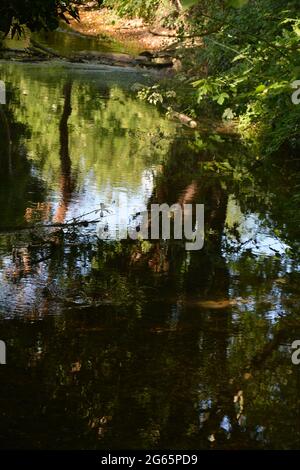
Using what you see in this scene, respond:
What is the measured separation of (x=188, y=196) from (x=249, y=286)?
3532 mm

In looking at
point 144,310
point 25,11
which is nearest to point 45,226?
point 25,11

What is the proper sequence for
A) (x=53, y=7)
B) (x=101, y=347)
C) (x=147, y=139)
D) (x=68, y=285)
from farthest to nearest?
1. (x=147, y=139)
2. (x=53, y=7)
3. (x=68, y=285)
4. (x=101, y=347)

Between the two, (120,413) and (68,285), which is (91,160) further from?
(120,413)

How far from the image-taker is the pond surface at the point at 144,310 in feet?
13.9

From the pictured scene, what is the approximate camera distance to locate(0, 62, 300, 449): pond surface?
424 cm

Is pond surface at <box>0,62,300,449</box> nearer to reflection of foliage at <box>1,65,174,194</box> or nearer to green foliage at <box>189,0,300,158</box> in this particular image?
reflection of foliage at <box>1,65,174,194</box>

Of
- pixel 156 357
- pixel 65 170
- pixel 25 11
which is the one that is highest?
pixel 25 11

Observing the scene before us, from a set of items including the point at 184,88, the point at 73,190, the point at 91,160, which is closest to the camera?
the point at 73,190

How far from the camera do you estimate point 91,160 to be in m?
11.9

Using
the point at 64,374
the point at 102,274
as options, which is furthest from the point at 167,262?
the point at 64,374
